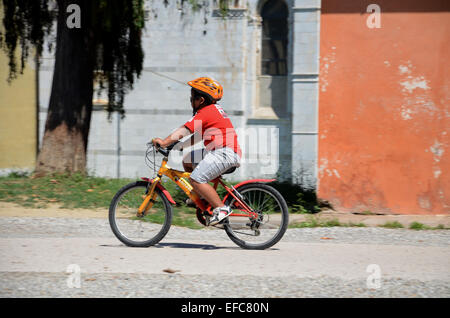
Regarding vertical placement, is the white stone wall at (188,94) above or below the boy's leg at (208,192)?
above

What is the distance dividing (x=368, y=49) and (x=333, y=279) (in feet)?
19.7

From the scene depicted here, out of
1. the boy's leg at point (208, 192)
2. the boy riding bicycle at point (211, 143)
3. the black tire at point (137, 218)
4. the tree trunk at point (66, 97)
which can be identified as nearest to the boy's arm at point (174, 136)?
the boy riding bicycle at point (211, 143)

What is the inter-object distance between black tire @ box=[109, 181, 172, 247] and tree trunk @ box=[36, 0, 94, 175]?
5086 mm

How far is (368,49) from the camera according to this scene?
1009cm

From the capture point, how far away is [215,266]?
18.0ft

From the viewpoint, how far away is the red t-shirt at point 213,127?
6.18 metres

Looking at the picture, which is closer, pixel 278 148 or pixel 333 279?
pixel 333 279

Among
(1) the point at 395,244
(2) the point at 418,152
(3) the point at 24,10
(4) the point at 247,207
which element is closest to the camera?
(4) the point at 247,207

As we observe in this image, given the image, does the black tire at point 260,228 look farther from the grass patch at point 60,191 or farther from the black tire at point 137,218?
the grass patch at point 60,191

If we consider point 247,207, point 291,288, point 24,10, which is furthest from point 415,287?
point 24,10

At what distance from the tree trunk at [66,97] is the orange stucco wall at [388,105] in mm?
4479

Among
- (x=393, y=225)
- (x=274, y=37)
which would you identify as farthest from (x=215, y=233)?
(x=274, y=37)

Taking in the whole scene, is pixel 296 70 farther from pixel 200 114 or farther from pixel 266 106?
pixel 200 114

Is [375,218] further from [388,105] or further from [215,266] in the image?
[215,266]
